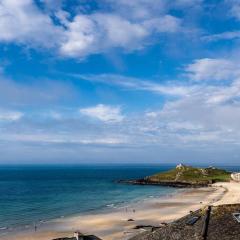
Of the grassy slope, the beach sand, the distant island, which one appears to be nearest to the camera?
the beach sand

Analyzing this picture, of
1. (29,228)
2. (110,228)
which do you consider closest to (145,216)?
(110,228)

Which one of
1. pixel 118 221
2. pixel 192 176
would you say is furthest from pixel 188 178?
pixel 118 221

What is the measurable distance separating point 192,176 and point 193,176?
39cm

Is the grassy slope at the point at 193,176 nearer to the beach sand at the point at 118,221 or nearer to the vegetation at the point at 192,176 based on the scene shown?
the vegetation at the point at 192,176

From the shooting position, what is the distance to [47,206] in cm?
10231

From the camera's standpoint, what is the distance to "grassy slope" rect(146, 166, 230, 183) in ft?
560

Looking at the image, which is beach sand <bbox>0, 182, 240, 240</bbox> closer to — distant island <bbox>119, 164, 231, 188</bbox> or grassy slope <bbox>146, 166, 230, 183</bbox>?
distant island <bbox>119, 164, 231, 188</bbox>

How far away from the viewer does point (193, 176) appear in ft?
586

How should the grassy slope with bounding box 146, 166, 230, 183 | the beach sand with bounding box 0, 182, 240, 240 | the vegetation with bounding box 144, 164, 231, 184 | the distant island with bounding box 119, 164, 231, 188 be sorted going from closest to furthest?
the beach sand with bounding box 0, 182, 240, 240 → the distant island with bounding box 119, 164, 231, 188 → the vegetation with bounding box 144, 164, 231, 184 → the grassy slope with bounding box 146, 166, 230, 183

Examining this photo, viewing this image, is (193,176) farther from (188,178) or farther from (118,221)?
(118,221)

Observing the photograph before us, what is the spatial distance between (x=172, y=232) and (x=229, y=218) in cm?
452

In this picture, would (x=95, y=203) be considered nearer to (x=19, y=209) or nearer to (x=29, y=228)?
(x=19, y=209)

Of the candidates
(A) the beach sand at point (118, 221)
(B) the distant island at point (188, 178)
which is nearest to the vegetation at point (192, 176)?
(B) the distant island at point (188, 178)

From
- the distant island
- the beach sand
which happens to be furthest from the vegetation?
the beach sand
